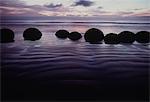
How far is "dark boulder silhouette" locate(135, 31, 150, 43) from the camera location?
8.78m

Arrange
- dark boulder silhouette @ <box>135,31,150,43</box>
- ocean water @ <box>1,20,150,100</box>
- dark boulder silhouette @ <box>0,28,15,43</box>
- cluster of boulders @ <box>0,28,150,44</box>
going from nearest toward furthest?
ocean water @ <box>1,20,150,100</box> → dark boulder silhouette @ <box>0,28,15,43</box> → cluster of boulders @ <box>0,28,150,44</box> → dark boulder silhouette @ <box>135,31,150,43</box>

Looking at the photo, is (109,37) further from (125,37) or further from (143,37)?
(143,37)

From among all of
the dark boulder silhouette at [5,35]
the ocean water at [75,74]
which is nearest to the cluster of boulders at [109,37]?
the dark boulder silhouette at [5,35]

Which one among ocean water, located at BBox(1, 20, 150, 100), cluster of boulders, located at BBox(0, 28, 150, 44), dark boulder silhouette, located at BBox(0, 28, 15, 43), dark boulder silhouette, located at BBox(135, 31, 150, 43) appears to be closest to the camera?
ocean water, located at BBox(1, 20, 150, 100)

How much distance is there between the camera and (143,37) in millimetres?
8906

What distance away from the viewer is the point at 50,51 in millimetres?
7191

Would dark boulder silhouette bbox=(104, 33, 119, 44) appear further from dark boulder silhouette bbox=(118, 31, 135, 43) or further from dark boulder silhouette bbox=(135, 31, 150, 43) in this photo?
dark boulder silhouette bbox=(135, 31, 150, 43)

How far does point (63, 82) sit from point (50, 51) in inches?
118

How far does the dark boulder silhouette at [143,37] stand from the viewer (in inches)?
346

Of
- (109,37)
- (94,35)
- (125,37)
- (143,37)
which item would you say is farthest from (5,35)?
(143,37)

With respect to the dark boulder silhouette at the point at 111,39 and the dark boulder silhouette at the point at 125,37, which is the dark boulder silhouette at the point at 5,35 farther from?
the dark boulder silhouette at the point at 125,37

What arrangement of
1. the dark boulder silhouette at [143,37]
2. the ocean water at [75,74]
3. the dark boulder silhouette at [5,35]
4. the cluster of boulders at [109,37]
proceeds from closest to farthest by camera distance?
the ocean water at [75,74] → the dark boulder silhouette at [5,35] → the cluster of boulders at [109,37] → the dark boulder silhouette at [143,37]

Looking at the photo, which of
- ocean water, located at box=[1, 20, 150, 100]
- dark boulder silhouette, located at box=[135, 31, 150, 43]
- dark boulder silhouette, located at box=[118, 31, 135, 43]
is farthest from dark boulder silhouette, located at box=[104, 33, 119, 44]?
ocean water, located at box=[1, 20, 150, 100]

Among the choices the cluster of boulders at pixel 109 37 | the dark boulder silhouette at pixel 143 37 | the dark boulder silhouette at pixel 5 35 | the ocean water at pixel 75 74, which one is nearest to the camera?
the ocean water at pixel 75 74
